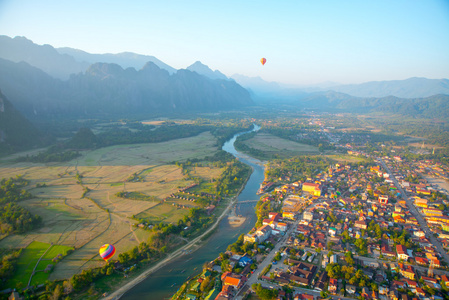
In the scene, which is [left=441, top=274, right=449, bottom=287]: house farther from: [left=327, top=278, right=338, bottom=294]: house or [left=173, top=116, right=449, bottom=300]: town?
[left=327, top=278, right=338, bottom=294]: house

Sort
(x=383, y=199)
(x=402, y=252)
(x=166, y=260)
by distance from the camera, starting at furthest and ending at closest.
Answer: (x=383, y=199)
(x=166, y=260)
(x=402, y=252)

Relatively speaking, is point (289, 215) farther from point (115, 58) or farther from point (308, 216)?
point (115, 58)

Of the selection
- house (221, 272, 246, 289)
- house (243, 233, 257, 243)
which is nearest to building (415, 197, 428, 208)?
house (243, 233, 257, 243)

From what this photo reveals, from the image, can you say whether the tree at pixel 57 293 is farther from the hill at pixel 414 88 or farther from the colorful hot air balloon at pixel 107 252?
the hill at pixel 414 88

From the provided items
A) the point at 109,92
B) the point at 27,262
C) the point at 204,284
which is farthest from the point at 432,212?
the point at 109,92

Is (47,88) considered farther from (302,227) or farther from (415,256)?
(415,256)

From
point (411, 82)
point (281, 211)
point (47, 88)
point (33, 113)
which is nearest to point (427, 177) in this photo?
point (281, 211)
